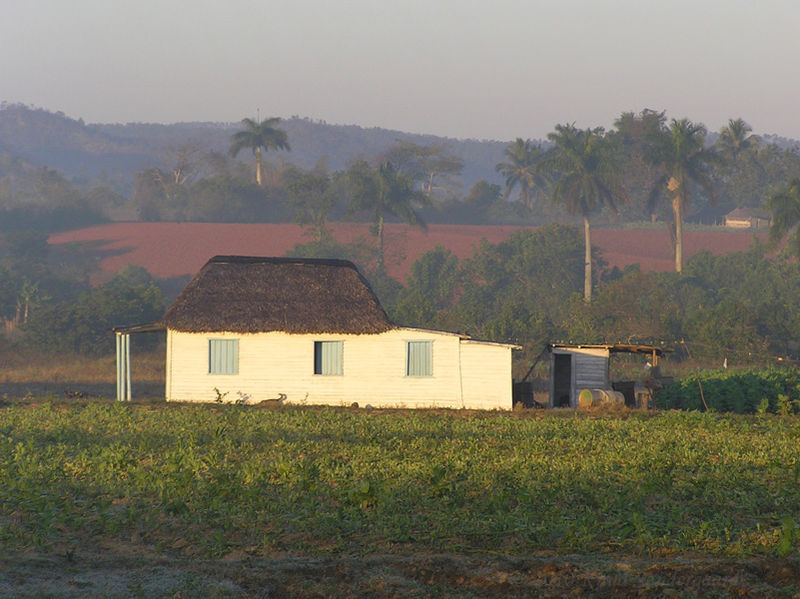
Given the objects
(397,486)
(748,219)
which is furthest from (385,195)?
(397,486)

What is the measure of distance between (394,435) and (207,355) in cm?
1010

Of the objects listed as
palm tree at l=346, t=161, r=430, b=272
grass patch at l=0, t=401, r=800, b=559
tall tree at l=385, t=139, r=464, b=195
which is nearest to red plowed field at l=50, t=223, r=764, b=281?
palm tree at l=346, t=161, r=430, b=272

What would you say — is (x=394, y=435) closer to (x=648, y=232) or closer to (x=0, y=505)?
(x=0, y=505)

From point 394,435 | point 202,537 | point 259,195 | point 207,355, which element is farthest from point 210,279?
point 259,195

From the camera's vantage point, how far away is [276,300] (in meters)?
32.0

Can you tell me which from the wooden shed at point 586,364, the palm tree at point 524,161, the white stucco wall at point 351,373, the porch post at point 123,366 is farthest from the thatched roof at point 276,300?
the palm tree at point 524,161

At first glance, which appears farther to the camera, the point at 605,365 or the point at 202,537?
the point at 605,365

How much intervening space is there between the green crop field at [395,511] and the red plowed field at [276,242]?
59.6 metres

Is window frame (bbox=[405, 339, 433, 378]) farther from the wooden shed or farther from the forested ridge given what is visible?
the forested ridge

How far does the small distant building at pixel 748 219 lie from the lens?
10369cm

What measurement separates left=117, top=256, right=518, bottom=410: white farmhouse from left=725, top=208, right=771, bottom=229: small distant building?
8027cm

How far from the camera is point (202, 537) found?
13031 mm

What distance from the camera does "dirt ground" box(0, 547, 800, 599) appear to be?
1033 cm

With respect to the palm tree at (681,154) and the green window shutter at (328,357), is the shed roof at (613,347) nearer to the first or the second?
the green window shutter at (328,357)
